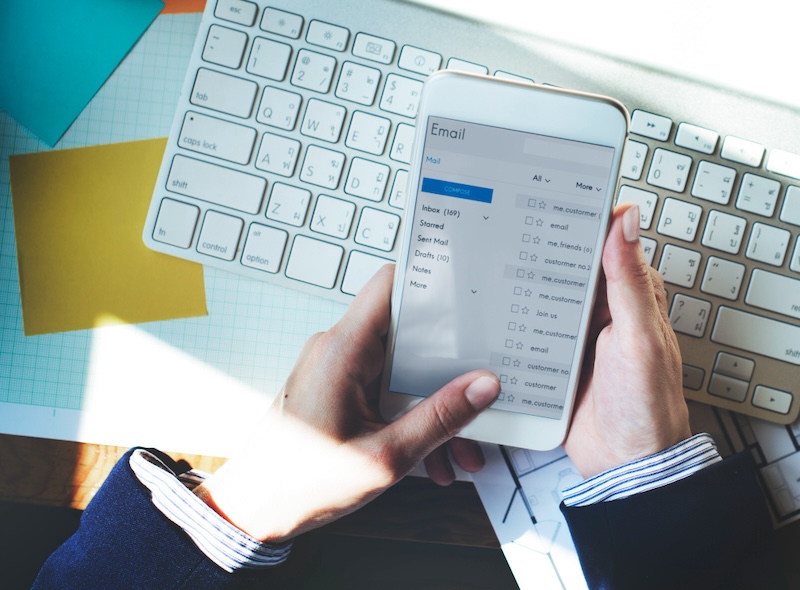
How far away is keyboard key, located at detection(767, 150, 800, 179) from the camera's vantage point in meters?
0.51

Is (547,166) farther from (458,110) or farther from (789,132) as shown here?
(789,132)

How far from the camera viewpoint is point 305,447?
426mm

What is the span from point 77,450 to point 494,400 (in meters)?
0.39

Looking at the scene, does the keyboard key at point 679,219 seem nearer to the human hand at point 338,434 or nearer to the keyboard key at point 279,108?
the human hand at point 338,434

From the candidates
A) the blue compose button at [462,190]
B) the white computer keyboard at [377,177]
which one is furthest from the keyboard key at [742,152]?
the blue compose button at [462,190]

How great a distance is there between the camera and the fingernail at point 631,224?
1.33 feet

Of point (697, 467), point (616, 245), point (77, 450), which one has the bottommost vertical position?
point (77, 450)

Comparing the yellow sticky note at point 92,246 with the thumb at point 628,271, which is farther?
the yellow sticky note at point 92,246

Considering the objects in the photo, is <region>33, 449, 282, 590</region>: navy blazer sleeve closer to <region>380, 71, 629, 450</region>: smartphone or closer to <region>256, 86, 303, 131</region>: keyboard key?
<region>380, 71, 629, 450</region>: smartphone

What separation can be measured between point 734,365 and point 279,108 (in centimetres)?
45

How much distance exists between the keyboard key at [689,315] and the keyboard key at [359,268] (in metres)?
0.25

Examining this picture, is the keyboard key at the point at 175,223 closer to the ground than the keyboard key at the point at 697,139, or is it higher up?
closer to the ground

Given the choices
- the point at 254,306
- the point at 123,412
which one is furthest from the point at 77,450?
the point at 254,306

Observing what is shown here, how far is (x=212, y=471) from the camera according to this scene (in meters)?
0.54
